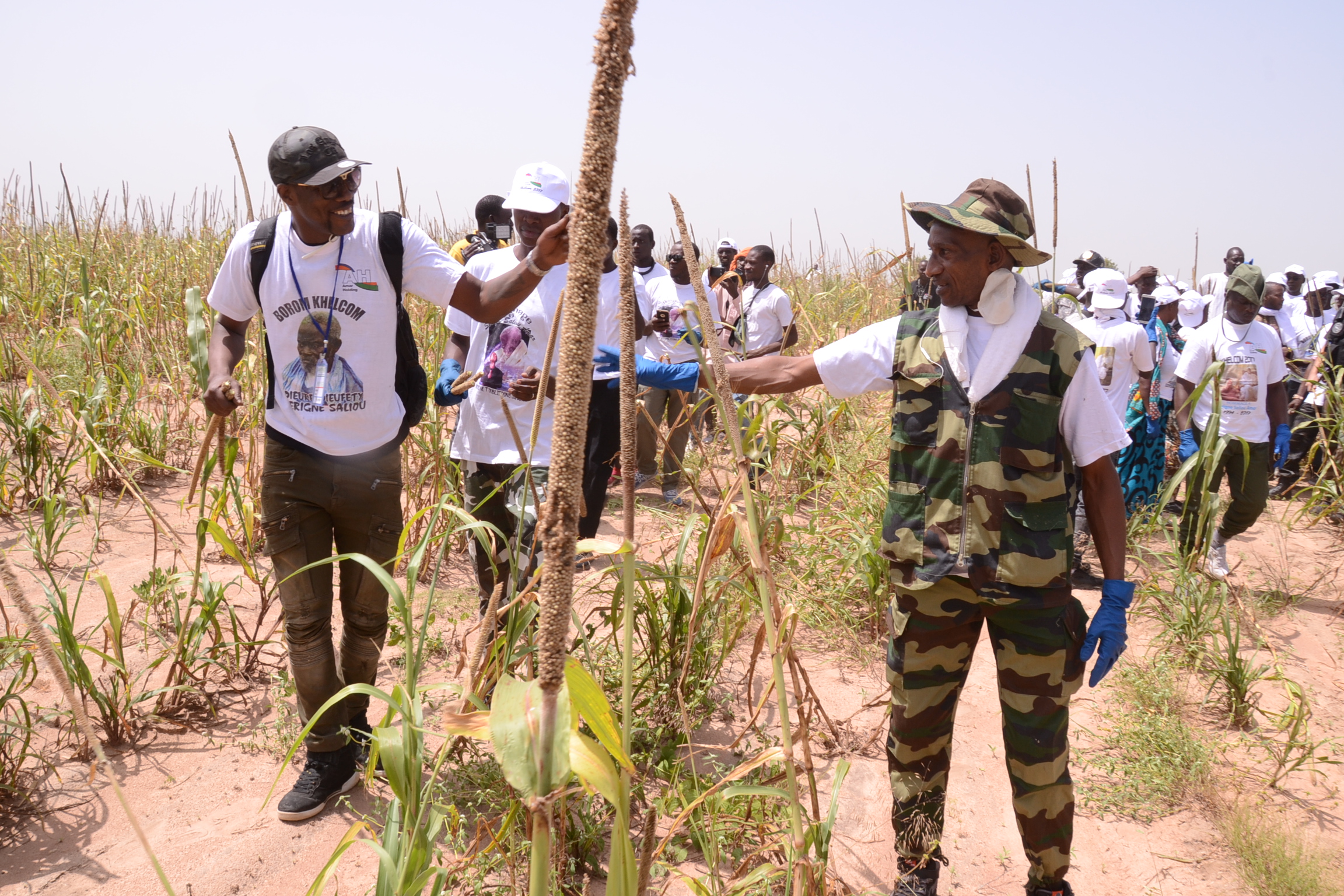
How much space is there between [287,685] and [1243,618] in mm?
4277

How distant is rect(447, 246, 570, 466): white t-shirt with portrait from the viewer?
305 cm

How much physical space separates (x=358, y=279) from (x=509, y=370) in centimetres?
67

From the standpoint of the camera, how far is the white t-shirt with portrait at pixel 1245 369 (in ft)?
16.8

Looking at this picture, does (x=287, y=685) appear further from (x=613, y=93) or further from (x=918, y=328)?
(x=613, y=93)

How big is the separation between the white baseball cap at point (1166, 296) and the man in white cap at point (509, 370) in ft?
21.6

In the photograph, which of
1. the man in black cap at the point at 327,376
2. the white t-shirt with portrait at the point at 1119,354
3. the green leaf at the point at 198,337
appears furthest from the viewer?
the white t-shirt with portrait at the point at 1119,354

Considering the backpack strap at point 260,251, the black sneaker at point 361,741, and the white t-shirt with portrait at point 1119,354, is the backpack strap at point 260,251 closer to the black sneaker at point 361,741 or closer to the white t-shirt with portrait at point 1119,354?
the black sneaker at point 361,741

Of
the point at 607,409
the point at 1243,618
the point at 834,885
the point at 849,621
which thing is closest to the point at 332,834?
the point at 834,885

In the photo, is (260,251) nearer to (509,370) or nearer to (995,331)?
(509,370)

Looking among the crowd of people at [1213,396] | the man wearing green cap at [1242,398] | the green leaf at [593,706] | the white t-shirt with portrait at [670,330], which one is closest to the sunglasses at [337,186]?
the green leaf at [593,706]

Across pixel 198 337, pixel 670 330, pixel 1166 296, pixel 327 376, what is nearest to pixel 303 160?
pixel 327 376

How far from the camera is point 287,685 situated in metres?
3.26

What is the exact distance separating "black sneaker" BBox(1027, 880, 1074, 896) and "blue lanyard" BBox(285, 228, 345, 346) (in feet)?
7.81

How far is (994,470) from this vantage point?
6.77 ft
